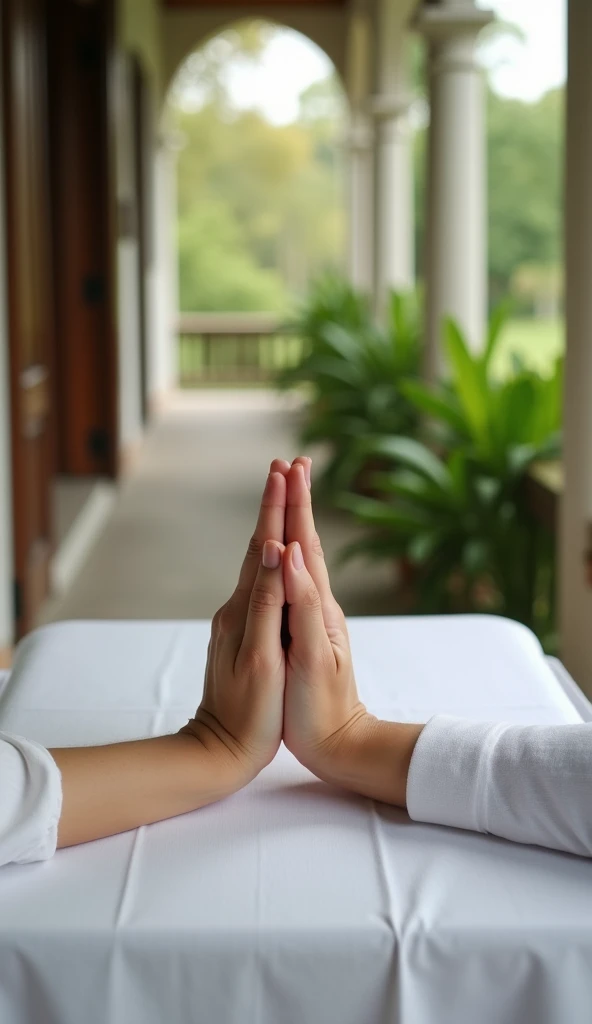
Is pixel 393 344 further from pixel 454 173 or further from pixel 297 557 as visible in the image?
pixel 297 557

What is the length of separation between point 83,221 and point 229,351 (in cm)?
705

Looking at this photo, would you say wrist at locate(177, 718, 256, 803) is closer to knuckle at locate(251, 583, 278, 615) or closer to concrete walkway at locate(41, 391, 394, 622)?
knuckle at locate(251, 583, 278, 615)

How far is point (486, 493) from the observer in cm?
342

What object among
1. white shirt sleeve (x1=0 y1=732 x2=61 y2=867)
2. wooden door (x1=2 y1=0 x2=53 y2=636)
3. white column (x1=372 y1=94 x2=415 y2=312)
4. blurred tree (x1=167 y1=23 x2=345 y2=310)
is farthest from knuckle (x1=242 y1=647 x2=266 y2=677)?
blurred tree (x1=167 y1=23 x2=345 y2=310)

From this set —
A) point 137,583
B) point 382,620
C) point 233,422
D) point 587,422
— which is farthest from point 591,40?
point 233,422

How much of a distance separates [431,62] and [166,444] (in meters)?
4.56

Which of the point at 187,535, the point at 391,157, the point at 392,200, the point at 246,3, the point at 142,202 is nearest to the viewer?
the point at 187,535

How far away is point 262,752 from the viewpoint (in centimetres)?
132

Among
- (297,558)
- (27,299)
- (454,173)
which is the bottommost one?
(297,558)

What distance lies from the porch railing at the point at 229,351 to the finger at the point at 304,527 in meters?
11.9

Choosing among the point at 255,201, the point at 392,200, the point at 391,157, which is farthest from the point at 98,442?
the point at 255,201

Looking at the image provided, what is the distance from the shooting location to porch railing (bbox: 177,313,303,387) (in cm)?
1331

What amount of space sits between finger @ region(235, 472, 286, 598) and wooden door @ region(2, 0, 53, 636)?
2549 millimetres

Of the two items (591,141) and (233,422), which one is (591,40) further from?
(233,422)
